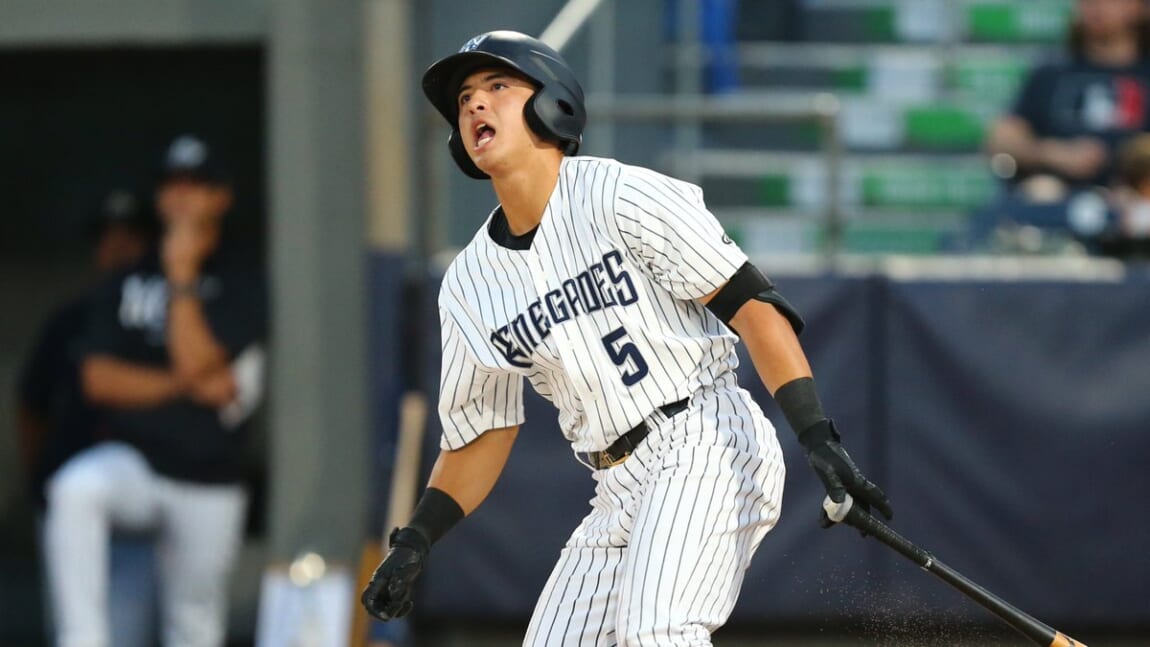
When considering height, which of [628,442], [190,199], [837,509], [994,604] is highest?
[190,199]

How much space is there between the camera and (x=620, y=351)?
3.56m

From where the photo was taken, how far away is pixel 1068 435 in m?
6.54

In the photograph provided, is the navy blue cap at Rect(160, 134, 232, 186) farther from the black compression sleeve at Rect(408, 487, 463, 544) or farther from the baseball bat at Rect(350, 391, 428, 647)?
the black compression sleeve at Rect(408, 487, 463, 544)

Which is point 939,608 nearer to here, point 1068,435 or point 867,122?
point 1068,435

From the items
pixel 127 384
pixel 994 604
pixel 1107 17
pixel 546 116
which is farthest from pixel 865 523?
pixel 1107 17

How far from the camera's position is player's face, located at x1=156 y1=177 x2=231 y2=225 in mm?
6863

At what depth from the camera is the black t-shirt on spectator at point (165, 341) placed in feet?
21.9

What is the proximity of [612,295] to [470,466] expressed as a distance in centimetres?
58

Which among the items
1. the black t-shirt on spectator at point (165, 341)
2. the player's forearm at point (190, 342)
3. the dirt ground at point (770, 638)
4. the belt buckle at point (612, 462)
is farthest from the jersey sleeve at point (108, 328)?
the belt buckle at point (612, 462)

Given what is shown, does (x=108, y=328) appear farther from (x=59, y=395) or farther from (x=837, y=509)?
(x=837, y=509)

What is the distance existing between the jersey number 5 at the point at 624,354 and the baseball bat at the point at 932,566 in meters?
0.45

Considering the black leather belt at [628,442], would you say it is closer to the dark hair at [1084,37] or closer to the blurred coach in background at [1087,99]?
the blurred coach in background at [1087,99]

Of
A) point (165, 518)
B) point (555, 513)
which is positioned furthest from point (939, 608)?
point (165, 518)

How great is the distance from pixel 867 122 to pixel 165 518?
12.6 ft
